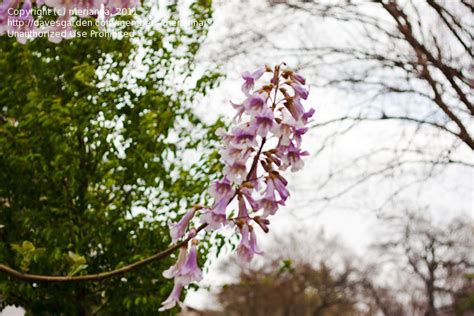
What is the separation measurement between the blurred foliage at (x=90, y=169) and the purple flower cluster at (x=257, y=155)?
4187 millimetres

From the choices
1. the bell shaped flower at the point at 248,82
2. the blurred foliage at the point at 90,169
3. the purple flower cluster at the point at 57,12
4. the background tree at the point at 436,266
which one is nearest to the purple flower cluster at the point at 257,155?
the bell shaped flower at the point at 248,82

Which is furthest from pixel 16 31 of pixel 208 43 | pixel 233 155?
pixel 208 43

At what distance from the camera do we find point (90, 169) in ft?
21.4

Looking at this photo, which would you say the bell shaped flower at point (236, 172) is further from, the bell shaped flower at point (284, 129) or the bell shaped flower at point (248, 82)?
the bell shaped flower at point (248, 82)

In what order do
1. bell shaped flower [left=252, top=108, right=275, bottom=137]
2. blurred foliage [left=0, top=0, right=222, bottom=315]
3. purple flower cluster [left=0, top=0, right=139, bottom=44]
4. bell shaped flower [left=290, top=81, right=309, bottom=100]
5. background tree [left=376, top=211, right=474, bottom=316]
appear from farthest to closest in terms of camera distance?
background tree [left=376, top=211, right=474, bottom=316], blurred foliage [left=0, top=0, right=222, bottom=315], bell shaped flower [left=290, top=81, right=309, bottom=100], bell shaped flower [left=252, top=108, right=275, bottom=137], purple flower cluster [left=0, top=0, right=139, bottom=44]

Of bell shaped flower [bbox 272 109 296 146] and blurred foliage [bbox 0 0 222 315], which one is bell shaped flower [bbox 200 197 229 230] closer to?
bell shaped flower [bbox 272 109 296 146]

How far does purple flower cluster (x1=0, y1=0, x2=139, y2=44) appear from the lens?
4.43ft

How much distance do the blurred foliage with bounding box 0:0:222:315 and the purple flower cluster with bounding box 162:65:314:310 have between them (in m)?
4.19

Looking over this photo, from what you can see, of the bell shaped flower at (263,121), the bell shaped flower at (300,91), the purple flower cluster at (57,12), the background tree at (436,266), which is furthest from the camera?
the background tree at (436,266)

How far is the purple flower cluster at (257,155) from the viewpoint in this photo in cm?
159

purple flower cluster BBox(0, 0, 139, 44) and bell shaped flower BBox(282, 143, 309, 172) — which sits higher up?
purple flower cluster BBox(0, 0, 139, 44)

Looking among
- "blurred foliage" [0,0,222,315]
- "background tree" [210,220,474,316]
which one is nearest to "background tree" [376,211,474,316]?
"background tree" [210,220,474,316]

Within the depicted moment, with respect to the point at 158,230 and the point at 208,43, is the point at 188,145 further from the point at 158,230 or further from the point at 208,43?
the point at 208,43

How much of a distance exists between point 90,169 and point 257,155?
17.0 feet
